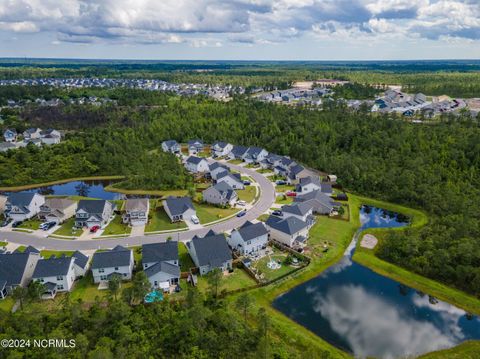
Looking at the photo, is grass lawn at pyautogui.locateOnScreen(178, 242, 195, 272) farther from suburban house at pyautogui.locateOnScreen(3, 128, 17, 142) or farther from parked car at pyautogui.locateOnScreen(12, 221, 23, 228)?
suburban house at pyautogui.locateOnScreen(3, 128, 17, 142)

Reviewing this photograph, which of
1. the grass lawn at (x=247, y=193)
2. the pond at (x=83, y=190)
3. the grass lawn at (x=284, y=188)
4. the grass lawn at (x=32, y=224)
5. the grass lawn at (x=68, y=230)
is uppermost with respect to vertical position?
the grass lawn at (x=284, y=188)

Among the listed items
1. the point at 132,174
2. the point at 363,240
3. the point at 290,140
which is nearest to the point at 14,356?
the point at 363,240

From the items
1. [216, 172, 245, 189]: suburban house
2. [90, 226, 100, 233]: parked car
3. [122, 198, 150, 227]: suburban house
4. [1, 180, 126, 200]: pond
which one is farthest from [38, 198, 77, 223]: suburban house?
[216, 172, 245, 189]: suburban house

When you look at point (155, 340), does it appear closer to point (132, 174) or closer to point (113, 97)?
point (132, 174)

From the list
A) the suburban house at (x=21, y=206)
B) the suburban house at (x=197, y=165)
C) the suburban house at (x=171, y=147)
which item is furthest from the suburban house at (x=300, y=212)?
the suburban house at (x=171, y=147)

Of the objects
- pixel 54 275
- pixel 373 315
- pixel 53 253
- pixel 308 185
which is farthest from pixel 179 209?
pixel 373 315

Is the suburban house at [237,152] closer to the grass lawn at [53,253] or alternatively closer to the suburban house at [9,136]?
the grass lawn at [53,253]
